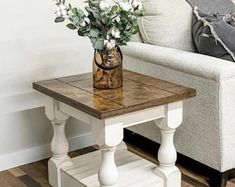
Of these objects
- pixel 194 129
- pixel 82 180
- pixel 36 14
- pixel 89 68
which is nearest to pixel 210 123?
pixel 194 129

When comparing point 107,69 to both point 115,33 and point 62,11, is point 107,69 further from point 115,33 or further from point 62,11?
point 62,11

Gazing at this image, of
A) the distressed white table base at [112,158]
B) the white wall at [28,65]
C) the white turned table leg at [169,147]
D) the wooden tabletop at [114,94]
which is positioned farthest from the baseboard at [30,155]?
the white turned table leg at [169,147]

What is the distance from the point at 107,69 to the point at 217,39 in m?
0.60

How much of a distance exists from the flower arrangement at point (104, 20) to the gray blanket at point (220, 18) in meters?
0.51

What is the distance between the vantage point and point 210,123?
89.3 inches

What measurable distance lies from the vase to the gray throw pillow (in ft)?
1.69

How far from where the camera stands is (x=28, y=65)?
2.58 m

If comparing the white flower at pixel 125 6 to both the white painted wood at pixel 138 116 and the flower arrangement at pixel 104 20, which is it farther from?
the white painted wood at pixel 138 116

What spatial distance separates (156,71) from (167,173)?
558 millimetres

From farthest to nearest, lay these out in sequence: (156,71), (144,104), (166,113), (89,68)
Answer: (89,68)
(156,71)
(166,113)
(144,104)

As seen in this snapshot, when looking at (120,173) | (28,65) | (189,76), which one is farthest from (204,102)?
(28,65)

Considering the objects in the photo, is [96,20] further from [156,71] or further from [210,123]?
[210,123]

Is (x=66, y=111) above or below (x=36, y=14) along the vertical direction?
below

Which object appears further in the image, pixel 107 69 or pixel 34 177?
pixel 34 177
